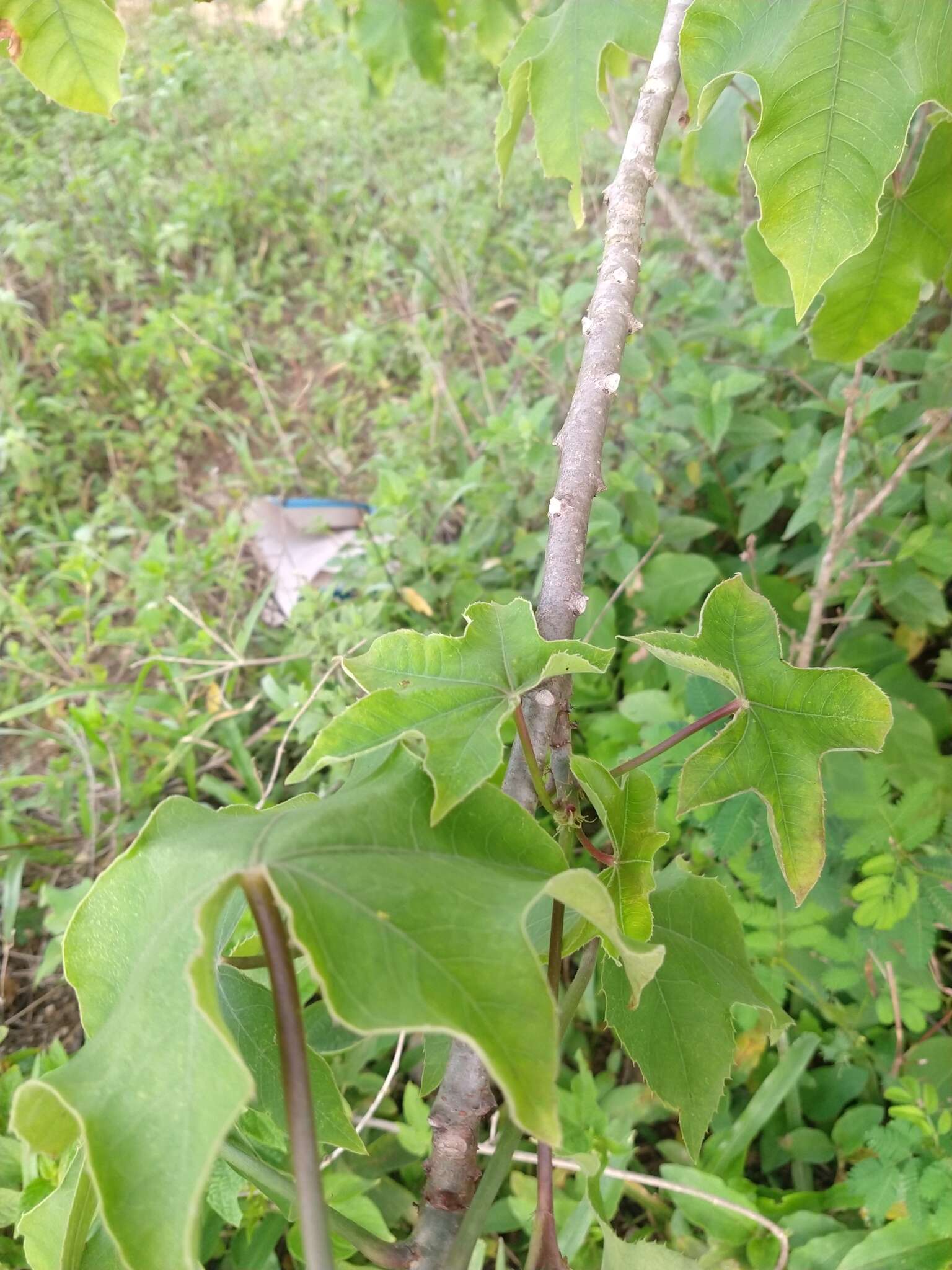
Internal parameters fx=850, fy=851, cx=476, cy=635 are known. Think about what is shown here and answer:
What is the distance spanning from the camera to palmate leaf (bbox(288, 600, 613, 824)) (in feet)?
1.52

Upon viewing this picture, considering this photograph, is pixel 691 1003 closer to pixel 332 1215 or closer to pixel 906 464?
pixel 332 1215

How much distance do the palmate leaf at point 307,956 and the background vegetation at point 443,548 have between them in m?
0.42

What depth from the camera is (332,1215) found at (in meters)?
0.45

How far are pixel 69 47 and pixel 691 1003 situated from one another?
3.47 ft

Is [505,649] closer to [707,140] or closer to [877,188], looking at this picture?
[877,188]

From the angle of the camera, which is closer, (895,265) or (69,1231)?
(69,1231)

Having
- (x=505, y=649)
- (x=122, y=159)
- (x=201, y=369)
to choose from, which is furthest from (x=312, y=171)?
(x=505, y=649)

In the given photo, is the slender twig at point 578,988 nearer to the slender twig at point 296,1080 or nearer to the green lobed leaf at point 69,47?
the slender twig at point 296,1080

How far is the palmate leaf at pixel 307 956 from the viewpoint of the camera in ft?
1.14

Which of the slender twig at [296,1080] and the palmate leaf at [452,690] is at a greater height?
the palmate leaf at [452,690]

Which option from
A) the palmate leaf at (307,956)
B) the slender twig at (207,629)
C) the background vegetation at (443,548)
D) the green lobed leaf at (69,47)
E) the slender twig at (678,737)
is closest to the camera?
the palmate leaf at (307,956)

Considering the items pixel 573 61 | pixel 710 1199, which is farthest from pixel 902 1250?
pixel 573 61

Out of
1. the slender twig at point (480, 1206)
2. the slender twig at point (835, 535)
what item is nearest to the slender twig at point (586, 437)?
the slender twig at point (480, 1206)

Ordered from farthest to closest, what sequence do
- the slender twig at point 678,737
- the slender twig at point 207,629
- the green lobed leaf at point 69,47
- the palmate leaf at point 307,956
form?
the slender twig at point 207,629 → the green lobed leaf at point 69,47 → the slender twig at point 678,737 → the palmate leaf at point 307,956
